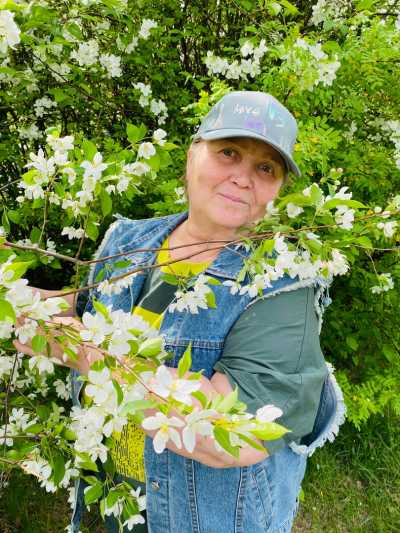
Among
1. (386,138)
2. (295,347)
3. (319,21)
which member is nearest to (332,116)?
(386,138)

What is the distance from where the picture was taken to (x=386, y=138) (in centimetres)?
287

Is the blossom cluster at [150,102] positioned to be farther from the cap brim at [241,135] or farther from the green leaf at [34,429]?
the green leaf at [34,429]

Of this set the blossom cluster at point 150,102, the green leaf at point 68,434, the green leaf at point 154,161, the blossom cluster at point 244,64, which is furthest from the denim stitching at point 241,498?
the blossom cluster at point 150,102

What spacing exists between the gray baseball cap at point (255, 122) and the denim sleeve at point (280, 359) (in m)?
0.43

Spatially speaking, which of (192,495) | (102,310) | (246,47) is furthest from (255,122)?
(246,47)

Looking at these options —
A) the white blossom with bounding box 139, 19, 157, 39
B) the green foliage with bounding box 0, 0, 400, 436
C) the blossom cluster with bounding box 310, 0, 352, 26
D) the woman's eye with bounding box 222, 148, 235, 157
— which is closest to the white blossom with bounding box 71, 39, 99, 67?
the green foliage with bounding box 0, 0, 400, 436

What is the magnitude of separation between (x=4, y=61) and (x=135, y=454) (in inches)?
83.1

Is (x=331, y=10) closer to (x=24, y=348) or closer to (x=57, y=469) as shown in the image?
(x=24, y=348)

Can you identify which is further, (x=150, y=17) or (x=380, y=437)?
(x=380, y=437)

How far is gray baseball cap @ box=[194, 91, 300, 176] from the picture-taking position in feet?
4.51

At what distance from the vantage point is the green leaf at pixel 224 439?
0.72 metres

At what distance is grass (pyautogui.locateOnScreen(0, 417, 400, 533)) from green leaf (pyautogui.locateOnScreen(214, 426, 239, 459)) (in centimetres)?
239

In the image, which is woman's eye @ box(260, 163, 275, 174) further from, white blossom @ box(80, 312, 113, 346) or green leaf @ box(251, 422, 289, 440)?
green leaf @ box(251, 422, 289, 440)

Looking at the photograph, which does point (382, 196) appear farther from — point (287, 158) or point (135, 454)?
point (135, 454)
